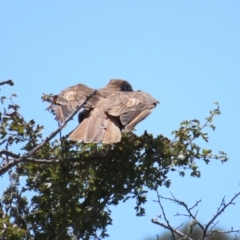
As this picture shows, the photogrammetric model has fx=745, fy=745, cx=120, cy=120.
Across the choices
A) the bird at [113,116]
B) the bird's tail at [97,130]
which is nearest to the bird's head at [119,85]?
the bird at [113,116]

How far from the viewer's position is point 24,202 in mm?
6496

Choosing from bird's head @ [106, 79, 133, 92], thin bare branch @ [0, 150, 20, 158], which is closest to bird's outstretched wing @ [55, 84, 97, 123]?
bird's head @ [106, 79, 133, 92]

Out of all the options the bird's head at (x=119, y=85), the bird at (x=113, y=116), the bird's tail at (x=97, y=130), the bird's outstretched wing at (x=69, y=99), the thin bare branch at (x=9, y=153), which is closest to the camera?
the thin bare branch at (x=9, y=153)

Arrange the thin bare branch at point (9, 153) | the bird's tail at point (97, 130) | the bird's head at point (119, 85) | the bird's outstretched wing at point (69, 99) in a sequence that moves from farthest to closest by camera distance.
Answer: the bird's head at point (119, 85)
the bird's outstretched wing at point (69, 99)
the bird's tail at point (97, 130)
the thin bare branch at point (9, 153)

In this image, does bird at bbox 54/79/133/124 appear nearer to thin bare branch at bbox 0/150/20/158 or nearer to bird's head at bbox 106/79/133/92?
bird's head at bbox 106/79/133/92

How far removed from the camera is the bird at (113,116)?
721cm

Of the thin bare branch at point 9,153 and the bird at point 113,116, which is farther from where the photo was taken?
the bird at point 113,116

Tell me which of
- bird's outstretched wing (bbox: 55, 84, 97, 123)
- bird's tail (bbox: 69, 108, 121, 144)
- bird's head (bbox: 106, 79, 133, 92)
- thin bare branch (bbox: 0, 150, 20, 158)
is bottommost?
thin bare branch (bbox: 0, 150, 20, 158)

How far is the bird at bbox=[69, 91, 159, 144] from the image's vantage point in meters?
7.21

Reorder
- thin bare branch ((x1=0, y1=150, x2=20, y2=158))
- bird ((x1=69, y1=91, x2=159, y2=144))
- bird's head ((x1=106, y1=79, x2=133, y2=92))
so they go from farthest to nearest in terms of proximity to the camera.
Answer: bird's head ((x1=106, y1=79, x2=133, y2=92)), bird ((x1=69, y1=91, x2=159, y2=144)), thin bare branch ((x1=0, y1=150, x2=20, y2=158))

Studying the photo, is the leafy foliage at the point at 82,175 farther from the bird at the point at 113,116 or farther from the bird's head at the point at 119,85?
the bird's head at the point at 119,85

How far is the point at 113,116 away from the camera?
8016 mm

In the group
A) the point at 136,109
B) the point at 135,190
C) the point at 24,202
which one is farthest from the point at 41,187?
the point at 136,109

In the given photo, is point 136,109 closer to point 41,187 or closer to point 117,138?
point 117,138
